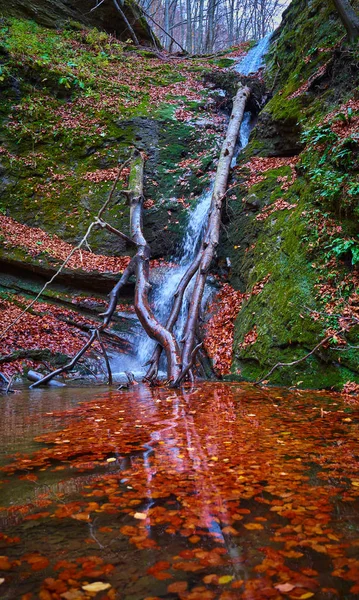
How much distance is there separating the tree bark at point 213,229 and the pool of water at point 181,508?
3.62 meters

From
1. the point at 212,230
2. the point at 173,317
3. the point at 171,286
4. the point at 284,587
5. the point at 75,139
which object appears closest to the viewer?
the point at 284,587

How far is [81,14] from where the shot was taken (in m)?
19.0

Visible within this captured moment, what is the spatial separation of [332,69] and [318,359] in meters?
7.65

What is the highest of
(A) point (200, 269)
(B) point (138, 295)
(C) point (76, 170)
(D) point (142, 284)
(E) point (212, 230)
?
(C) point (76, 170)

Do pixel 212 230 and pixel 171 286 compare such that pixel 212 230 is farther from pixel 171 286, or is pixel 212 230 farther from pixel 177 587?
pixel 177 587

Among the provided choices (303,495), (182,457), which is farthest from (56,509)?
(303,495)

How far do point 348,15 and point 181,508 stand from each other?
10589 mm

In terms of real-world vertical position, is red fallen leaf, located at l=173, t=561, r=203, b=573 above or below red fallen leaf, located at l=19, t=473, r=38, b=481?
below

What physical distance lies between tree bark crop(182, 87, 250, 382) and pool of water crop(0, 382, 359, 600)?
362 centimetres

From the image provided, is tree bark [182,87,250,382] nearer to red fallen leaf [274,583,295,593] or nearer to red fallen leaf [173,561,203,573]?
red fallen leaf [173,561,203,573]

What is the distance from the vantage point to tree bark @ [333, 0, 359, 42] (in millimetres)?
8547

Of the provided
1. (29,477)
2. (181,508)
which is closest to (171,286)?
(29,477)

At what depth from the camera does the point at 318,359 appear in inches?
242

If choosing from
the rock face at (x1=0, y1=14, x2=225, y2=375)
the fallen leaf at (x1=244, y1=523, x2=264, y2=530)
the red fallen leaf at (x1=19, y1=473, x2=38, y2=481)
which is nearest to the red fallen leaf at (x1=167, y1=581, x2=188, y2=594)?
the fallen leaf at (x1=244, y1=523, x2=264, y2=530)
